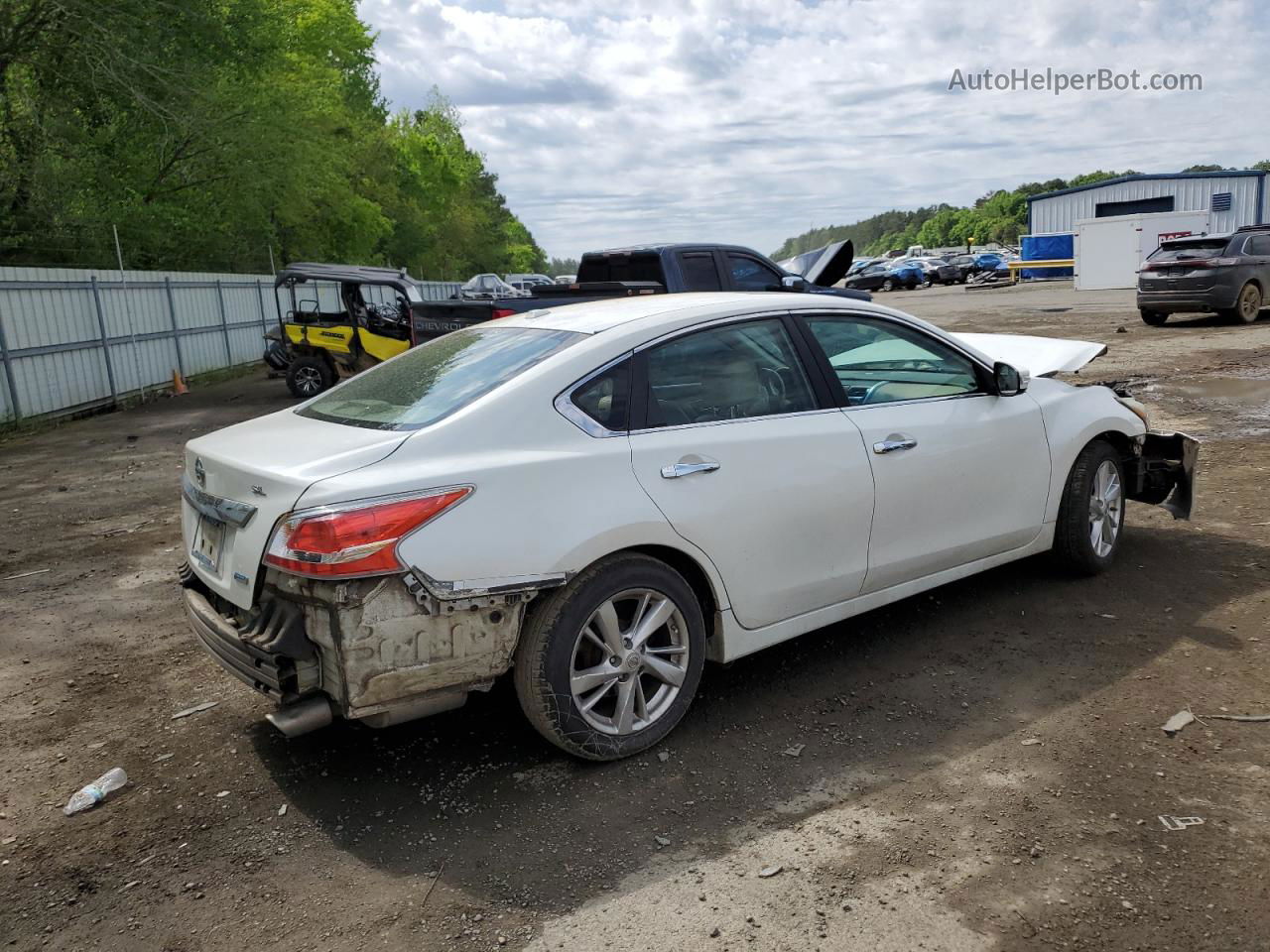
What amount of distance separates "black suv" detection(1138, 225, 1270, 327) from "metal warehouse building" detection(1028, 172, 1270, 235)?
2695 centimetres

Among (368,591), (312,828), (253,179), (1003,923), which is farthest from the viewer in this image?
(253,179)

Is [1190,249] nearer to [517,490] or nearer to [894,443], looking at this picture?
[894,443]

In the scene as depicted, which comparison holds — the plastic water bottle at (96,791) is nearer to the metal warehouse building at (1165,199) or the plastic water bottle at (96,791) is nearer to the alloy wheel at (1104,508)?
the alloy wheel at (1104,508)

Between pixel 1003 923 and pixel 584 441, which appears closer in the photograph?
pixel 1003 923

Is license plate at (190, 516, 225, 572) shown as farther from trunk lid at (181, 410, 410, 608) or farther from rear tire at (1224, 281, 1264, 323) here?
rear tire at (1224, 281, 1264, 323)

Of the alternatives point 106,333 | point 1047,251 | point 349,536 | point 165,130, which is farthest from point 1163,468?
point 1047,251

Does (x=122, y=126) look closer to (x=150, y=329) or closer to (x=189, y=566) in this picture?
(x=150, y=329)

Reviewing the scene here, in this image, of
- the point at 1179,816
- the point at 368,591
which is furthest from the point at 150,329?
the point at 1179,816

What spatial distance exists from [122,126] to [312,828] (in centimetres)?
2366

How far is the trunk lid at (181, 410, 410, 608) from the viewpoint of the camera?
3.32m

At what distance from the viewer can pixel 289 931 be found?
284cm

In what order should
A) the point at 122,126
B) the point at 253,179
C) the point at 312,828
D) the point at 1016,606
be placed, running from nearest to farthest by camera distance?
the point at 312,828
the point at 1016,606
the point at 122,126
the point at 253,179

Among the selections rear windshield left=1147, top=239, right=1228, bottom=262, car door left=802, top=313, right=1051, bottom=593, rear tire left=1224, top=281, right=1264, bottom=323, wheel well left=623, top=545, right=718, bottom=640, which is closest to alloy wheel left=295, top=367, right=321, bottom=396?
car door left=802, top=313, right=1051, bottom=593

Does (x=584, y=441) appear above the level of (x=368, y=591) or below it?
above
